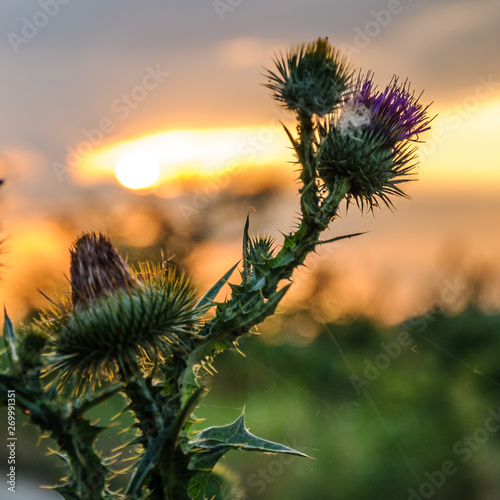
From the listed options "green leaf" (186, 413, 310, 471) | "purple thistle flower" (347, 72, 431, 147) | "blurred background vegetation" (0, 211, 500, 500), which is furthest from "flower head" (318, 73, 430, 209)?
"blurred background vegetation" (0, 211, 500, 500)

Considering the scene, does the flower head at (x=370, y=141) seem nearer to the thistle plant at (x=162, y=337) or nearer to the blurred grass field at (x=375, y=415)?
the thistle plant at (x=162, y=337)

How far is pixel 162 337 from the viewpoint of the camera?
273cm

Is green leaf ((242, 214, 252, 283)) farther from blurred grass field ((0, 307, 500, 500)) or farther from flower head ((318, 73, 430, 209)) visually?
blurred grass field ((0, 307, 500, 500))

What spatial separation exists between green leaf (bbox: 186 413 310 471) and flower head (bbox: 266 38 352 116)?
54.8 inches

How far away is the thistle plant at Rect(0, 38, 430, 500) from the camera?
2.09 metres

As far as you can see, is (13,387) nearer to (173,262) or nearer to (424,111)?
(173,262)

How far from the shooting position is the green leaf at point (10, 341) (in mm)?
2060

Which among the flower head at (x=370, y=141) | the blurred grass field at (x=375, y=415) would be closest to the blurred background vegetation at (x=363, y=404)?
the blurred grass field at (x=375, y=415)

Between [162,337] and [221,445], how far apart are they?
0.68 meters

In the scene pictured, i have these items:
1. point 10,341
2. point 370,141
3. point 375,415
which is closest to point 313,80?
point 370,141

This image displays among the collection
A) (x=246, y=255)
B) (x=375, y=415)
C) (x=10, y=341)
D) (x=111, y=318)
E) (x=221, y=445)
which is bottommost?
(x=221, y=445)

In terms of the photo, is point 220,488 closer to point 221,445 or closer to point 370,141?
point 221,445

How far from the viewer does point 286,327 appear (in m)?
18.6

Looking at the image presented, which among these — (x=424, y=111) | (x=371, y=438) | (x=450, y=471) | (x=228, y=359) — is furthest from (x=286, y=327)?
(x=424, y=111)
